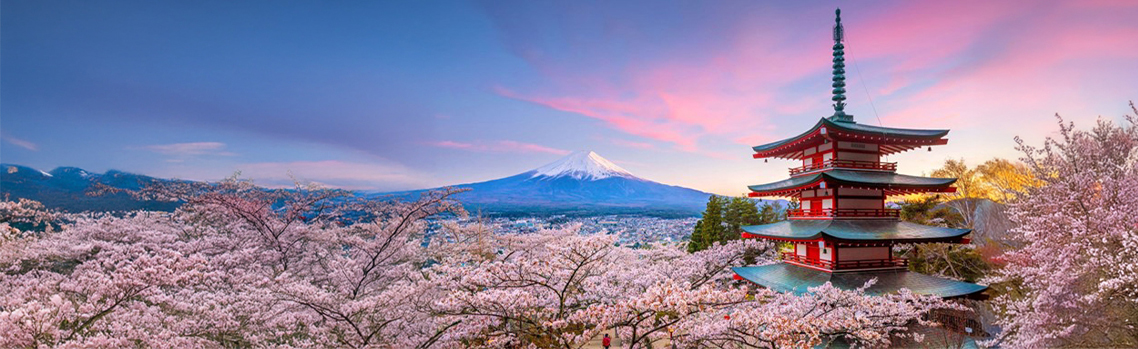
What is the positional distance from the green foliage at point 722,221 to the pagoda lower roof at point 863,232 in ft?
43.2

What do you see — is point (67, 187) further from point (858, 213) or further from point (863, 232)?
point (858, 213)

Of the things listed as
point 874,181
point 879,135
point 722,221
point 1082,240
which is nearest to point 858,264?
point 874,181

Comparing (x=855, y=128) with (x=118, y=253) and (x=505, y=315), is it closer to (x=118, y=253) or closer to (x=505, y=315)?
(x=505, y=315)

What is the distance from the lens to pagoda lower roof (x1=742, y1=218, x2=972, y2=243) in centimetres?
1109

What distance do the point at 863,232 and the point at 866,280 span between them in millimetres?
1281

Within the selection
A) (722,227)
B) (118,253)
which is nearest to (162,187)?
(118,253)

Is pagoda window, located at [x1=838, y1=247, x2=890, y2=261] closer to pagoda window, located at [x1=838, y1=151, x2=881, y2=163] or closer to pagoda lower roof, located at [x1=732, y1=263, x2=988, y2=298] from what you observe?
pagoda lower roof, located at [x1=732, y1=263, x2=988, y2=298]

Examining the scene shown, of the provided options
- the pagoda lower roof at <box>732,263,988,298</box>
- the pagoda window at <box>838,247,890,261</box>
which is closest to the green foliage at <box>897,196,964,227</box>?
the pagoda window at <box>838,247,890,261</box>

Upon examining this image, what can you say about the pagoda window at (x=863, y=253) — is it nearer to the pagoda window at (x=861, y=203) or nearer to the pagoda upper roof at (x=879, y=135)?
the pagoda window at (x=861, y=203)

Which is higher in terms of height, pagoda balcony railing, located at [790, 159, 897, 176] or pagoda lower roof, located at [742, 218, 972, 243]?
pagoda balcony railing, located at [790, 159, 897, 176]

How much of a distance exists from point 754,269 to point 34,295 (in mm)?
15542

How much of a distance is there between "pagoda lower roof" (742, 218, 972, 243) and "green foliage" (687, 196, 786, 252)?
1315cm

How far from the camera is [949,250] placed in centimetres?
1686

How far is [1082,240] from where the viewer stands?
7453mm
